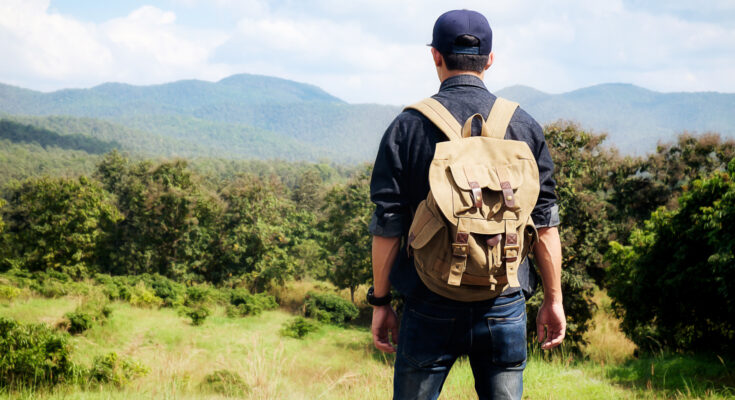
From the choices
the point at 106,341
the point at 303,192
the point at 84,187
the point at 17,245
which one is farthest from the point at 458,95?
the point at 303,192

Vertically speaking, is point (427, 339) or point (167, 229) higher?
point (427, 339)

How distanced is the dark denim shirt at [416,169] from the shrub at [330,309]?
22.5 meters

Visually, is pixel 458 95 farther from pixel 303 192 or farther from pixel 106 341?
pixel 303 192

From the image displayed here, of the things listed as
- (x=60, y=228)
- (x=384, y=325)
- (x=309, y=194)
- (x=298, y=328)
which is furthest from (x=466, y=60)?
(x=309, y=194)

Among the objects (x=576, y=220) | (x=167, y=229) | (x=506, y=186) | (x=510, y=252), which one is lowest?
(x=167, y=229)

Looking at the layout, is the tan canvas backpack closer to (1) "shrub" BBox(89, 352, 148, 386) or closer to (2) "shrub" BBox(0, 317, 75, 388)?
(2) "shrub" BBox(0, 317, 75, 388)

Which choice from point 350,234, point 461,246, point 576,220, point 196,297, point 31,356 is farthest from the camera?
point 350,234

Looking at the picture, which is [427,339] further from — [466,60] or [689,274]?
[689,274]

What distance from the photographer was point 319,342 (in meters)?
20.0

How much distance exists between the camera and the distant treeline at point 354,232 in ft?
41.3

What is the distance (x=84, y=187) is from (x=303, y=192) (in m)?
33.1

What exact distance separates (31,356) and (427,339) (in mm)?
6541

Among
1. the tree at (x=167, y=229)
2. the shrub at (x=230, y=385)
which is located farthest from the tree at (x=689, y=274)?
the tree at (x=167, y=229)

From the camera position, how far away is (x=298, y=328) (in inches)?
Answer: 806
